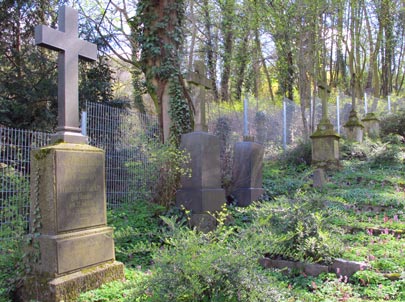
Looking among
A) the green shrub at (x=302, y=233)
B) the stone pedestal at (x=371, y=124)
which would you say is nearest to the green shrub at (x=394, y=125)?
the stone pedestal at (x=371, y=124)

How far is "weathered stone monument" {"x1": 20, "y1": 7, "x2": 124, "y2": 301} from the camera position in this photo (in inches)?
144

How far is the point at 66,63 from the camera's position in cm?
429

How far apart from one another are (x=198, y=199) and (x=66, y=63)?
10.6 ft

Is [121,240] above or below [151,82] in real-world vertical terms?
below

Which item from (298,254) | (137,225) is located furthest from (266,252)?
(137,225)

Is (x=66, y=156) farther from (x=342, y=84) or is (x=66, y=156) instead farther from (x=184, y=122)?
(x=342, y=84)

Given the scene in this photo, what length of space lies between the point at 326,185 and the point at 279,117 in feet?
17.5

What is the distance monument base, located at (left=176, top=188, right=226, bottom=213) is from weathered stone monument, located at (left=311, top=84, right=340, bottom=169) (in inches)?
182

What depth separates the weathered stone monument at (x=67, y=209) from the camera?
3646mm

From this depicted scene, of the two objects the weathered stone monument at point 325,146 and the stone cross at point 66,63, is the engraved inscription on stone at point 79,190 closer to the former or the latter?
the stone cross at point 66,63

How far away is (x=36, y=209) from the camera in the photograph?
382 centimetres

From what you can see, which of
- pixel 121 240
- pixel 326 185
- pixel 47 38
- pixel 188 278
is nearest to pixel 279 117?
pixel 326 185

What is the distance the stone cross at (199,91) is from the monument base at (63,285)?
→ 3.75 meters

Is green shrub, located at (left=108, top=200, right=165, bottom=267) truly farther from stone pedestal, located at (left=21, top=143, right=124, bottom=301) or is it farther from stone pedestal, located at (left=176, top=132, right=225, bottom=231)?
stone pedestal, located at (left=21, top=143, right=124, bottom=301)
